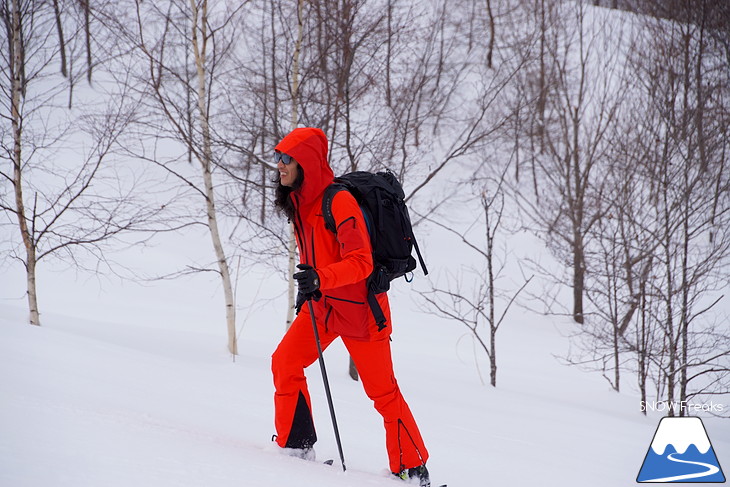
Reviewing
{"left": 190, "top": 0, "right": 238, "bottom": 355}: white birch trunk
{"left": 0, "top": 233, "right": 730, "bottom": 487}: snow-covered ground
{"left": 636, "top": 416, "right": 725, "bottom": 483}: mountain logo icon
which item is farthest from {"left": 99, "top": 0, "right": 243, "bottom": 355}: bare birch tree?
{"left": 636, "top": 416, "right": 725, "bottom": 483}: mountain logo icon

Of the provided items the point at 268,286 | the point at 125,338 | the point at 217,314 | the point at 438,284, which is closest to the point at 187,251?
the point at 268,286

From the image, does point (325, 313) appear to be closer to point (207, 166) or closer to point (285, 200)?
point (285, 200)

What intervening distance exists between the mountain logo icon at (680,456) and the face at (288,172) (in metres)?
3.22

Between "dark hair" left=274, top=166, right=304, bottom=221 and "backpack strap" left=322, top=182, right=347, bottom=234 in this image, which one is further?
"dark hair" left=274, top=166, right=304, bottom=221

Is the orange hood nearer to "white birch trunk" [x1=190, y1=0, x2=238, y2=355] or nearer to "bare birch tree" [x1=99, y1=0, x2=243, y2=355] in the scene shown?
"bare birch tree" [x1=99, y1=0, x2=243, y2=355]

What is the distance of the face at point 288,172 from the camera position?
2.98 metres

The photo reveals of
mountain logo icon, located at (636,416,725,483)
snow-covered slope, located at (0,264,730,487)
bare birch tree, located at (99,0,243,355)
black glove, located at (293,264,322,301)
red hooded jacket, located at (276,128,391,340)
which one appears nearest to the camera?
snow-covered slope, located at (0,264,730,487)

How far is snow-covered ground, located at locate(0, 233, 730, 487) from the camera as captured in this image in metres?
2.31

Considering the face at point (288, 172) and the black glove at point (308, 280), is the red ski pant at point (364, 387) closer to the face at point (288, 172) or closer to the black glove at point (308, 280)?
the black glove at point (308, 280)

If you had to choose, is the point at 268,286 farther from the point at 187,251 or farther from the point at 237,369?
the point at 237,369

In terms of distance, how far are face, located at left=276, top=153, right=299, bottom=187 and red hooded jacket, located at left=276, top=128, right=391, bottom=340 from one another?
0.06m

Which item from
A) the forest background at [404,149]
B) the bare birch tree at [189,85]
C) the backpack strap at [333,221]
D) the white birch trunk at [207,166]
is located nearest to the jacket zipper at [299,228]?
the backpack strap at [333,221]

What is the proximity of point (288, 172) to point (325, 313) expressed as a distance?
786 mm

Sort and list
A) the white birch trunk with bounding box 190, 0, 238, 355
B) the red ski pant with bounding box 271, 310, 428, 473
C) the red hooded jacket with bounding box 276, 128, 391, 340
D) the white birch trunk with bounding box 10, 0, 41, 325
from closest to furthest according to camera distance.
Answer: the red hooded jacket with bounding box 276, 128, 391, 340 < the red ski pant with bounding box 271, 310, 428, 473 < the white birch trunk with bounding box 10, 0, 41, 325 < the white birch trunk with bounding box 190, 0, 238, 355
